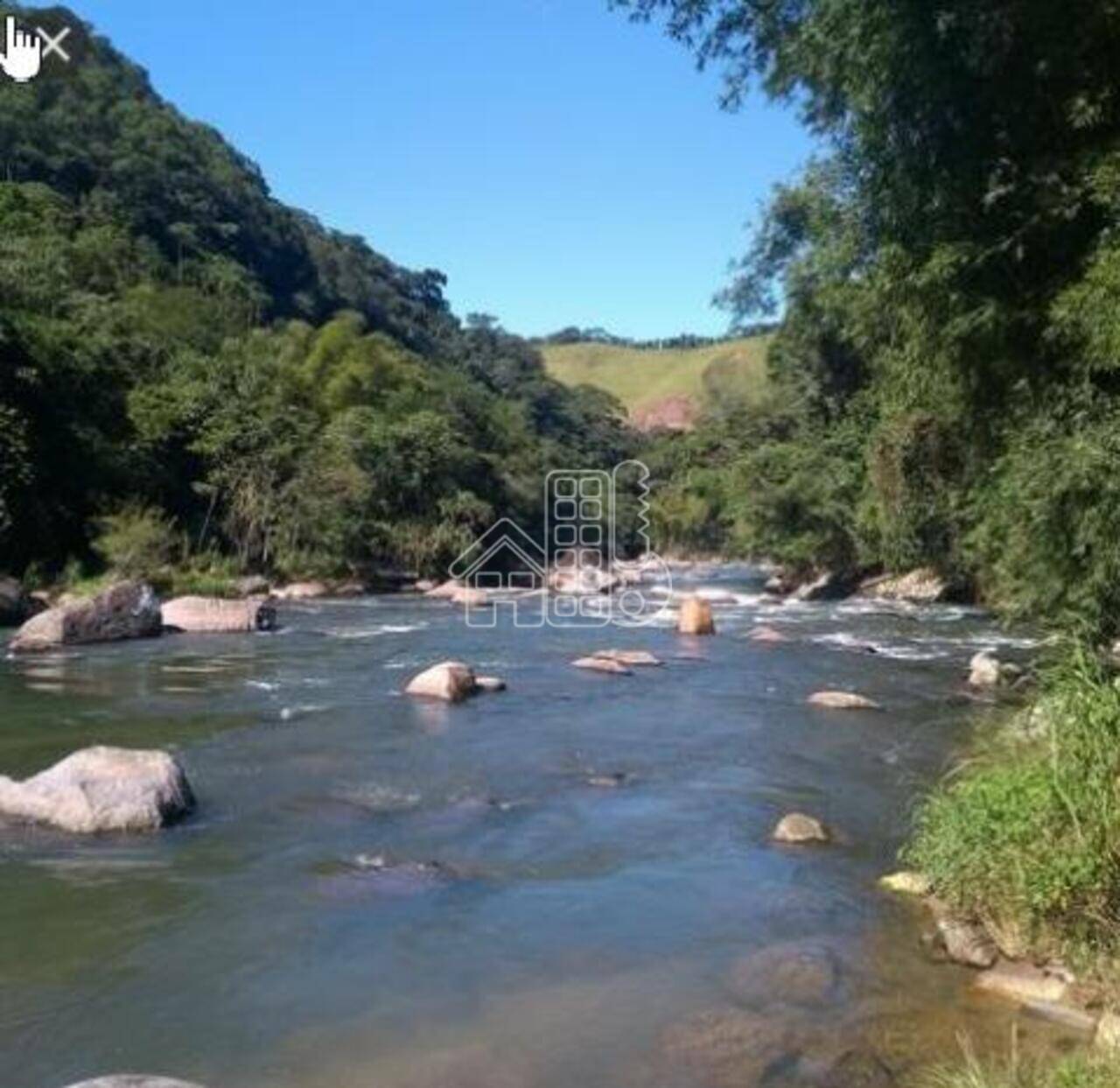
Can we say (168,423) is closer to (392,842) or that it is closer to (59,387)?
(59,387)

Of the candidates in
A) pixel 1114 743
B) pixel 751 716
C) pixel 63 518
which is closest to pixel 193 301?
pixel 63 518

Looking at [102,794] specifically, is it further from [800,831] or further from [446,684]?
[446,684]

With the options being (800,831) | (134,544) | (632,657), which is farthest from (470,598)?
(800,831)

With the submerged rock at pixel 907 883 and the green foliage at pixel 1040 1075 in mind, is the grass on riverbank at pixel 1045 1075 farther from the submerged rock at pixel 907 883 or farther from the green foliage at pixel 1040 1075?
Answer: the submerged rock at pixel 907 883

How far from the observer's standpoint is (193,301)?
168ft

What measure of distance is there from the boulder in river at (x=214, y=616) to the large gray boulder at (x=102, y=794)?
1426cm

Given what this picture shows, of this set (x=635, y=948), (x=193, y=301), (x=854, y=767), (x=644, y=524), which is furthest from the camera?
(x=644, y=524)

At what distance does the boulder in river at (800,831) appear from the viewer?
8594mm

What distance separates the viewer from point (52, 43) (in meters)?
54.2

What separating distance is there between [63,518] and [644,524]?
125 feet

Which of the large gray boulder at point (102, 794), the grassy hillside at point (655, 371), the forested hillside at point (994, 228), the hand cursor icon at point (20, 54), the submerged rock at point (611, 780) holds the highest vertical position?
the hand cursor icon at point (20, 54)

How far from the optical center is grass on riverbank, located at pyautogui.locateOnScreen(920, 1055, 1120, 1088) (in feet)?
12.5

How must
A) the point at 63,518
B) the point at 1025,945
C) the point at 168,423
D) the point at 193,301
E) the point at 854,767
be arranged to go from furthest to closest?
the point at 193,301, the point at 168,423, the point at 63,518, the point at 854,767, the point at 1025,945
